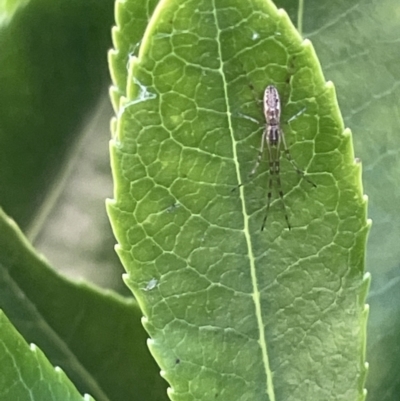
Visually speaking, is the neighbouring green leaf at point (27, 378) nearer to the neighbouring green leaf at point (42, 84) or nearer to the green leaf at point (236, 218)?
the green leaf at point (236, 218)

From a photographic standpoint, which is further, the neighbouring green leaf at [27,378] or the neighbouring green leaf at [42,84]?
the neighbouring green leaf at [42,84]

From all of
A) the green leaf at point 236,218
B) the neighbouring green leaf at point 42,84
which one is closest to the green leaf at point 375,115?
the green leaf at point 236,218

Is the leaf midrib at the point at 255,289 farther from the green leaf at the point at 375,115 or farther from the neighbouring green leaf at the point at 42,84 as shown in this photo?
the neighbouring green leaf at the point at 42,84

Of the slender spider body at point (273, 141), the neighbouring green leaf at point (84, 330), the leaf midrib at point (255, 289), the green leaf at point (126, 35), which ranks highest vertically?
the green leaf at point (126, 35)

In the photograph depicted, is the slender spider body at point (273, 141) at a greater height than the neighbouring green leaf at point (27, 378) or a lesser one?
greater

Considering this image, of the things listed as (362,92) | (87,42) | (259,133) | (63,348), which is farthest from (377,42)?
(63,348)

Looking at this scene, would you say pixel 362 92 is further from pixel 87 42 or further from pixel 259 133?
pixel 87 42

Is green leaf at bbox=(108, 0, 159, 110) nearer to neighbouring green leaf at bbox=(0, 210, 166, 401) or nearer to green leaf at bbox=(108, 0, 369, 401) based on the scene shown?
green leaf at bbox=(108, 0, 369, 401)
